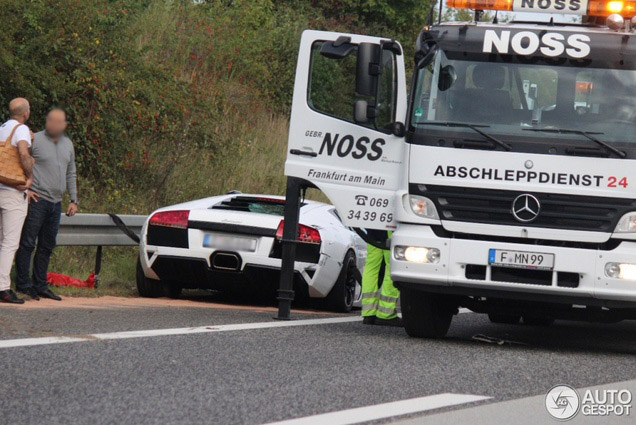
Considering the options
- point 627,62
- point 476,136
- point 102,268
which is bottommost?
point 102,268

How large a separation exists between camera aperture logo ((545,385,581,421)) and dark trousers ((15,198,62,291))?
5.94 metres

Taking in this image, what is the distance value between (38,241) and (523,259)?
4985 mm

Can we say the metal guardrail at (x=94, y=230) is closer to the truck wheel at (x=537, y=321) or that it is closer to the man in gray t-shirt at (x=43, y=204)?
the man in gray t-shirt at (x=43, y=204)

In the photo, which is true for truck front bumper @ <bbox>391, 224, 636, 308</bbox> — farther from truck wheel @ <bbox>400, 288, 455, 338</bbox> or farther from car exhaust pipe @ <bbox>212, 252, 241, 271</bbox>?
car exhaust pipe @ <bbox>212, 252, 241, 271</bbox>

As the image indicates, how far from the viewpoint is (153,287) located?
43.6 feet

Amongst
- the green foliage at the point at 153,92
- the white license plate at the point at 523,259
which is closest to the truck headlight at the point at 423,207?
the white license plate at the point at 523,259

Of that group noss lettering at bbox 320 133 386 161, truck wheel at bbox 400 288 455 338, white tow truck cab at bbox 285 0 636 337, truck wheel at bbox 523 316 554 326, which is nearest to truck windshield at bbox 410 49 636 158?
white tow truck cab at bbox 285 0 636 337

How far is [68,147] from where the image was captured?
12.3 metres

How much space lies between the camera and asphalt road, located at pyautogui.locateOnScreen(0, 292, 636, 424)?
6441 mm

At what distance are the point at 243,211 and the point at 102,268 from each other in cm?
293

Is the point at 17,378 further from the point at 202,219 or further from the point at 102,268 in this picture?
the point at 102,268

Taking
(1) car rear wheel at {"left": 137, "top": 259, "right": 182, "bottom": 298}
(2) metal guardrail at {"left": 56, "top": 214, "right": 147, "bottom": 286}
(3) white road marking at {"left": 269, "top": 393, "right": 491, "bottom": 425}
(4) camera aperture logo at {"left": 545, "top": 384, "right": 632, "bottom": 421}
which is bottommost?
(1) car rear wheel at {"left": 137, "top": 259, "right": 182, "bottom": 298}

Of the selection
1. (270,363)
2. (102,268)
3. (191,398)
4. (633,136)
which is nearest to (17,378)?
(191,398)

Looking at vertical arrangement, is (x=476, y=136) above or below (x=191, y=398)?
above
